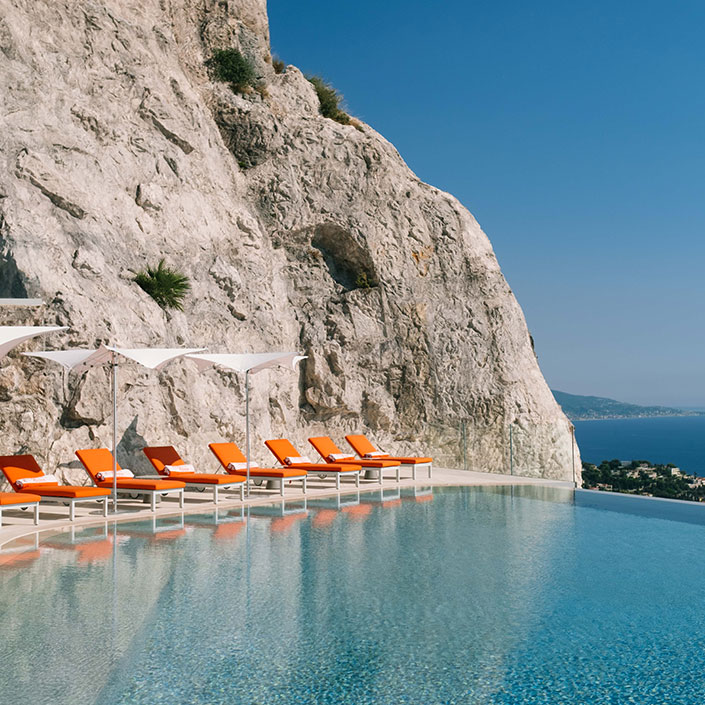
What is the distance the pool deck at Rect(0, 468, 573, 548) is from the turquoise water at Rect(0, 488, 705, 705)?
689 mm

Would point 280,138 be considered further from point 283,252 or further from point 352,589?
point 352,589

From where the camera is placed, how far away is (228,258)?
62.1ft

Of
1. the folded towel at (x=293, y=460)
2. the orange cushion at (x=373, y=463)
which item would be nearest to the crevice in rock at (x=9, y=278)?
the folded towel at (x=293, y=460)

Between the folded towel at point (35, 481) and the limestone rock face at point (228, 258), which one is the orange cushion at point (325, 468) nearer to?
the limestone rock face at point (228, 258)

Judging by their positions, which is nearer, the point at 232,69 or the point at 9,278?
the point at 9,278

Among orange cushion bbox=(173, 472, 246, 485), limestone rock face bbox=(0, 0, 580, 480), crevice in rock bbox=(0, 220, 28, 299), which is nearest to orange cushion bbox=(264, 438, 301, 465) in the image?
limestone rock face bbox=(0, 0, 580, 480)

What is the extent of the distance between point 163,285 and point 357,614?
11.6 meters

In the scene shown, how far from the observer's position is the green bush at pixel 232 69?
22875 millimetres

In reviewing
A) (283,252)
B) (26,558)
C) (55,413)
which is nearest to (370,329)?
(283,252)

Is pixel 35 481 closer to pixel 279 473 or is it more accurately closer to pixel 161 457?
pixel 161 457

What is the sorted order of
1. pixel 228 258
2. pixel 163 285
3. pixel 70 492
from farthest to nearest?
pixel 228 258 < pixel 163 285 < pixel 70 492

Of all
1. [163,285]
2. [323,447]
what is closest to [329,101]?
[163,285]

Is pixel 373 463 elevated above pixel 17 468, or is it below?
below

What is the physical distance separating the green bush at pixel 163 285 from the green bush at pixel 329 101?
11160 mm
